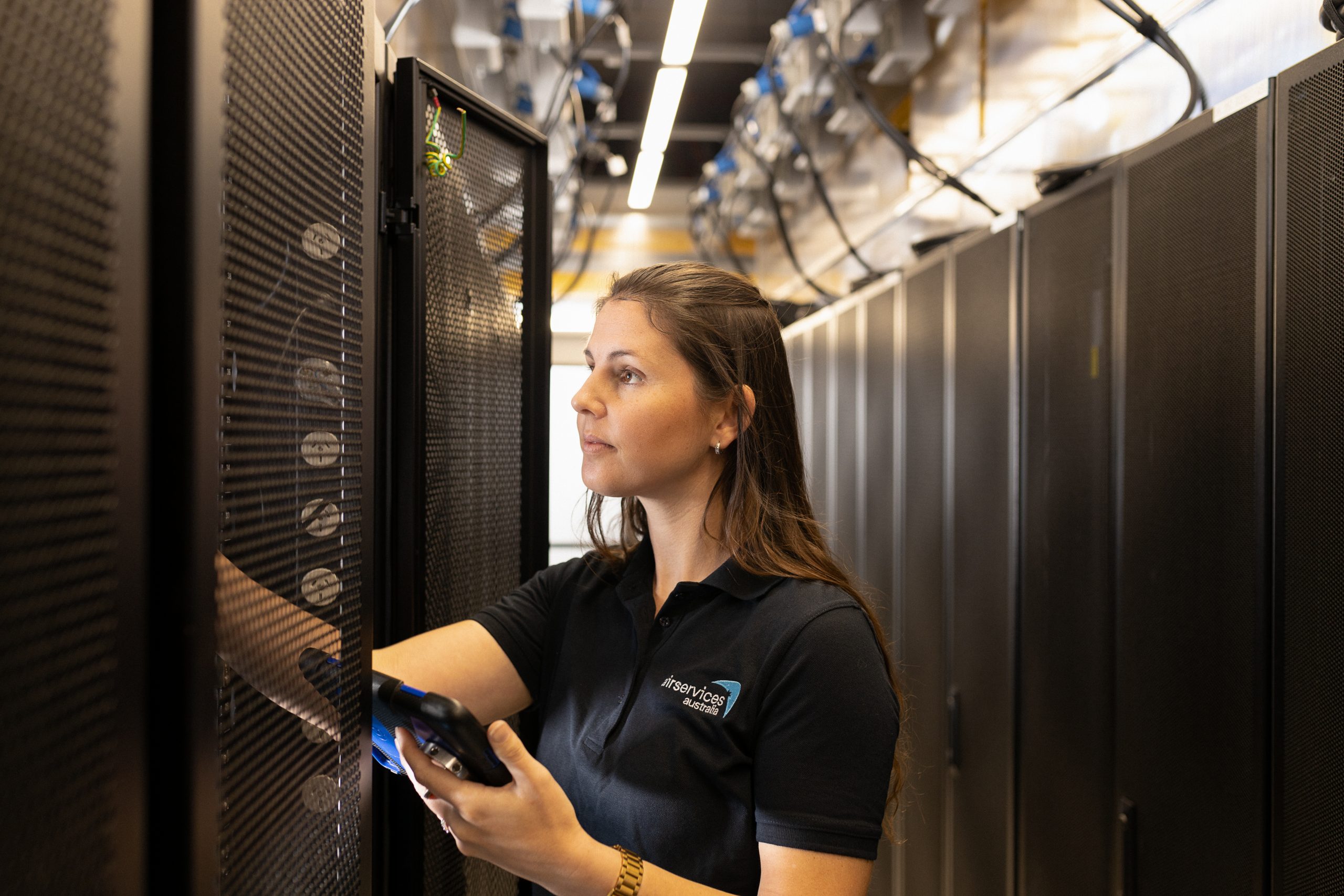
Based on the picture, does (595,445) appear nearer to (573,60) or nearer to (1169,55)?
(1169,55)

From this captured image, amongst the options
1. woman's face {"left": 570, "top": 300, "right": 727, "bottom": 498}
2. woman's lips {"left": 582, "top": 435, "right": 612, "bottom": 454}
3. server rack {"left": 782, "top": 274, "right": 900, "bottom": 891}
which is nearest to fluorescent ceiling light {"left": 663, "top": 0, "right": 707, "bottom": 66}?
server rack {"left": 782, "top": 274, "right": 900, "bottom": 891}

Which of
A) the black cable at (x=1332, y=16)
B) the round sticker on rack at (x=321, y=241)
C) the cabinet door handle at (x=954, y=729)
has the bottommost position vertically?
the cabinet door handle at (x=954, y=729)

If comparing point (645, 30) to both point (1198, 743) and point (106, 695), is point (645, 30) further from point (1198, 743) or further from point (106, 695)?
point (106, 695)

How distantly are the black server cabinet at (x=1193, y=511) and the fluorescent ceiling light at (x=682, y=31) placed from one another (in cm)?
135

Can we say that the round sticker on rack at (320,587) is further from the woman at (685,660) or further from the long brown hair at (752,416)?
the long brown hair at (752,416)

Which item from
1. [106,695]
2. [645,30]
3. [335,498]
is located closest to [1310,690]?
[335,498]

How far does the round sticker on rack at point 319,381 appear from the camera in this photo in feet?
2.29

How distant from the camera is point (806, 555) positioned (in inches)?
53.6

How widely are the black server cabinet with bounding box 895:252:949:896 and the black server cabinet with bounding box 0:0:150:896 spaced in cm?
245

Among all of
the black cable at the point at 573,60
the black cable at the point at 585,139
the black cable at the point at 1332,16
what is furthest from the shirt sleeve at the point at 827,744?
the black cable at the point at 585,139

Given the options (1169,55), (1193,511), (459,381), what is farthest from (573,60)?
(1193,511)

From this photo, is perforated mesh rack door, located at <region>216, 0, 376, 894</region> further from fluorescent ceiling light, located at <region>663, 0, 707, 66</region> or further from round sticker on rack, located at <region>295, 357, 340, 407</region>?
fluorescent ceiling light, located at <region>663, 0, 707, 66</region>

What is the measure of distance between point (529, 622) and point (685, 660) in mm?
309

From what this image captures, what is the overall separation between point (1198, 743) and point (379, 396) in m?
1.32
